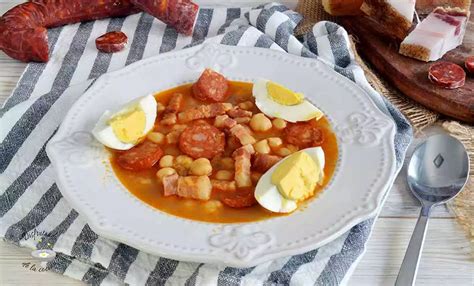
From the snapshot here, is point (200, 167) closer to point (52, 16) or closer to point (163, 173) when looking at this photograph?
point (163, 173)

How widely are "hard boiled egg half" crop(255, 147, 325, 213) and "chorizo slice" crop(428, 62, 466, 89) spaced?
36.2 inches

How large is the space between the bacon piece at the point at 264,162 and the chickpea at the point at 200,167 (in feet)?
0.49

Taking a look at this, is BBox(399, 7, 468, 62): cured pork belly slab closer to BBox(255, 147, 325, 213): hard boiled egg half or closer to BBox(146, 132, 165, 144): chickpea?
BBox(255, 147, 325, 213): hard boiled egg half

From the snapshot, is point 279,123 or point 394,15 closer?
point 279,123

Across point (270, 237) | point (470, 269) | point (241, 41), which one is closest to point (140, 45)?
point (241, 41)

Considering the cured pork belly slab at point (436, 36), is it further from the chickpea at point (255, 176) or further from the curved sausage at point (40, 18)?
the curved sausage at point (40, 18)

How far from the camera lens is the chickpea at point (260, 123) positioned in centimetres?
265

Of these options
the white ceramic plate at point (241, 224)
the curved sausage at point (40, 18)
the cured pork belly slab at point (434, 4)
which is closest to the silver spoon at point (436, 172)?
the white ceramic plate at point (241, 224)

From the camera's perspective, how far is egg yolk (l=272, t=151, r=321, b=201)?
2.29m

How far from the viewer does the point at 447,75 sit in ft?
10.2

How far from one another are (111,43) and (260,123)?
3.38 feet

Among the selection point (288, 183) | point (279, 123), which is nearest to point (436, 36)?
point (279, 123)

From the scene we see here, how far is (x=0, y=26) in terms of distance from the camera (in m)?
3.31

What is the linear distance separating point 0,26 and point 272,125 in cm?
138
